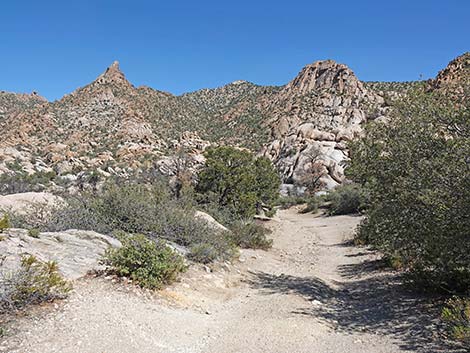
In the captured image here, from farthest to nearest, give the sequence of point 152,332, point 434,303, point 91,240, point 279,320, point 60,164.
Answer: point 60,164 < point 91,240 < point 434,303 < point 279,320 < point 152,332

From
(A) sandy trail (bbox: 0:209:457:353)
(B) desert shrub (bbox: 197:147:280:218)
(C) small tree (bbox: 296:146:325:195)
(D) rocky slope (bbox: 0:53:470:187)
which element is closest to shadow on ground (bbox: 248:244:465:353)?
→ (A) sandy trail (bbox: 0:209:457:353)

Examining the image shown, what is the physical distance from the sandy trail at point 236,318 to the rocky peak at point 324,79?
2517 inches

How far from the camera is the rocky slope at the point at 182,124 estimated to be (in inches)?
1769

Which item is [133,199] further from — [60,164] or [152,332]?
[60,164]

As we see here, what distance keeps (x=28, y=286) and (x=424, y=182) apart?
276 inches

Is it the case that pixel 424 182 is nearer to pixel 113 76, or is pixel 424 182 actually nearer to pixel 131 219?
pixel 131 219

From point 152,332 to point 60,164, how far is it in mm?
37491

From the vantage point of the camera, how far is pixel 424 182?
7129mm

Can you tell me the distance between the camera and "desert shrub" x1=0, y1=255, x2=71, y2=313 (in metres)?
5.59

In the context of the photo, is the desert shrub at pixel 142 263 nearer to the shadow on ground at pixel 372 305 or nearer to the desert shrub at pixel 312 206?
the shadow on ground at pixel 372 305

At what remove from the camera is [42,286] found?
590 centimetres

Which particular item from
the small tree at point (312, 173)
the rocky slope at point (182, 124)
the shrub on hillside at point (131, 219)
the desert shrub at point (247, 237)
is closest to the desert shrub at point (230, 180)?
the desert shrub at point (247, 237)

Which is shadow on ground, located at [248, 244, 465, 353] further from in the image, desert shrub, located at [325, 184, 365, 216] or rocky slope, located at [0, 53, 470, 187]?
rocky slope, located at [0, 53, 470, 187]

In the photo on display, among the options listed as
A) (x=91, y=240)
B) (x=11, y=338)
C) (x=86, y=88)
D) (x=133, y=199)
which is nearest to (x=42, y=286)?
(x=11, y=338)
